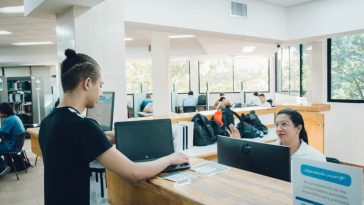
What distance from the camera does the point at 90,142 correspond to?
1.26m

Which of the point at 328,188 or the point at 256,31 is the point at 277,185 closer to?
the point at 328,188

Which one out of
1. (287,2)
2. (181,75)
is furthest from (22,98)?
(287,2)

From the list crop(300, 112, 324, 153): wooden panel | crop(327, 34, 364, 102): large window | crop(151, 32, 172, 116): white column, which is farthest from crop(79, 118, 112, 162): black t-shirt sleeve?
crop(327, 34, 364, 102): large window

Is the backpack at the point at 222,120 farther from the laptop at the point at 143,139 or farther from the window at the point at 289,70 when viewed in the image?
the window at the point at 289,70

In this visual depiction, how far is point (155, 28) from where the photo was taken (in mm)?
3752

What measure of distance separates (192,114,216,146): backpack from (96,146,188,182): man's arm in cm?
193

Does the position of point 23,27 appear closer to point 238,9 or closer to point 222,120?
point 238,9

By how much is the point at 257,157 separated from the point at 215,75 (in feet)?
32.7

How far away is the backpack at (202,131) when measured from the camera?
3426mm

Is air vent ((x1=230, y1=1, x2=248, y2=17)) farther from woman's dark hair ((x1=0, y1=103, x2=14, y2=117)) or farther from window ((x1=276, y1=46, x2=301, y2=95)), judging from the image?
woman's dark hair ((x1=0, y1=103, x2=14, y2=117))

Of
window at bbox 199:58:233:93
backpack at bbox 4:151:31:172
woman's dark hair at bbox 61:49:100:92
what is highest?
window at bbox 199:58:233:93

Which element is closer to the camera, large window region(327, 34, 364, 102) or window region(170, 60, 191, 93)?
large window region(327, 34, 364, 102)

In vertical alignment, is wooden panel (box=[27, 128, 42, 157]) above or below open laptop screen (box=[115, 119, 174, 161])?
below

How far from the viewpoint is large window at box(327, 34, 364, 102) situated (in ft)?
17.0
